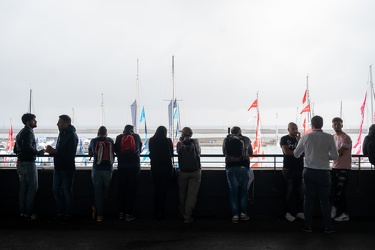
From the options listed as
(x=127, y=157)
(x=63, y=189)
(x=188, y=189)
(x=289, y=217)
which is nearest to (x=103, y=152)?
(x=127, y=157)

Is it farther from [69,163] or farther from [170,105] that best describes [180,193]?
[170,105]

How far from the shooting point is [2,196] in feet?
24.0

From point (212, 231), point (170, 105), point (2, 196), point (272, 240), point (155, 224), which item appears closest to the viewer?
point (272, 240)

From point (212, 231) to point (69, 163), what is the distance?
262cm

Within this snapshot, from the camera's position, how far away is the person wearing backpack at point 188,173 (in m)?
6.67

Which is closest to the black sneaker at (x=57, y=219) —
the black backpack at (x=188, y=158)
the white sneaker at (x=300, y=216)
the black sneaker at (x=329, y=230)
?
the black backpack at (x=188, y=158)

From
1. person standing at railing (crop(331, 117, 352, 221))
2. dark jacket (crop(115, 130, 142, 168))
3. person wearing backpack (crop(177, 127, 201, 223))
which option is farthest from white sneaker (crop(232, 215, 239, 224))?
dark jacket (crop(115, 130, 142, 168))

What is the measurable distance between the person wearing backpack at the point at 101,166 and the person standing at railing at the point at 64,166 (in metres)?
0.35

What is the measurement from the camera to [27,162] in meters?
6.73

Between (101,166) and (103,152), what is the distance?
0.24 metres

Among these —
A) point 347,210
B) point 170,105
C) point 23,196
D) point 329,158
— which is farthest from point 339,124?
point 170,105

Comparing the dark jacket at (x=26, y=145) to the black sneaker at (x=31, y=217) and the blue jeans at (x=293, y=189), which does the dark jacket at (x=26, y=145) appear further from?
the blue jeans at (x=293, y=189)

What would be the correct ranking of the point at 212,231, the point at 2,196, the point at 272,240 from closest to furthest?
the point at 272,240
the point at 212,231
the point at 2,196

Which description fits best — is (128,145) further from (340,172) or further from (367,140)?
(367,140)
